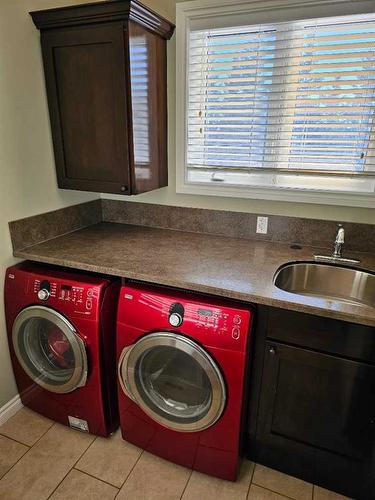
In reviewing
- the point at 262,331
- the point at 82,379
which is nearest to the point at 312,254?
the point at 262,331

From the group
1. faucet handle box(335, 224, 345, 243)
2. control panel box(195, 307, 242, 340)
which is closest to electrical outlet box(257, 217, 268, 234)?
faucet handle box(335, 224, 345, 243)

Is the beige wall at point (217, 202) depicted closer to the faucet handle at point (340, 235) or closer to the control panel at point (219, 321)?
the faucet handle at point (340, 235)

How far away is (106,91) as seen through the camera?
1634mm

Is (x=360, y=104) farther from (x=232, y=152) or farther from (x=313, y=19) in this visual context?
(x=232, y=152)

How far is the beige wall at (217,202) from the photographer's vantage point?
179 centimetres

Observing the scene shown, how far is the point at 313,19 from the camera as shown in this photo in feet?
5.18

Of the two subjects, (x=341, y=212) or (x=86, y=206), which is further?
(x=86, y=206)

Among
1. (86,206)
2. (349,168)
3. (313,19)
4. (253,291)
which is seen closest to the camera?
(253,291)

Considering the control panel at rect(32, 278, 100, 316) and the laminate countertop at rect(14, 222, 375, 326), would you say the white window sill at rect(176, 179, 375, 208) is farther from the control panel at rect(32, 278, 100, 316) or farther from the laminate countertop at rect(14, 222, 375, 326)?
the control panel at rect(32, 278, 100, 316)

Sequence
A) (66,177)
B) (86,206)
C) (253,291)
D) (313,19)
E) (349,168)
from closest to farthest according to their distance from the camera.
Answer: (253,291) → (313,19) → (349,168) → (66,177) → (86,206)

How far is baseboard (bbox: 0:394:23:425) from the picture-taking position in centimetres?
187

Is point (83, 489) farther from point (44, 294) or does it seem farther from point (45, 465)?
point (44, 294)

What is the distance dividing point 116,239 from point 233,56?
120 centimetres

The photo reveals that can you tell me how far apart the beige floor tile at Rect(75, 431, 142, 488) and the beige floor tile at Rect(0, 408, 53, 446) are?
32 cm
